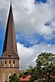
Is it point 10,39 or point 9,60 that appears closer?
point 9,60

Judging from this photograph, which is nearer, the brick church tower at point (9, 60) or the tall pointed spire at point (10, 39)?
the brick church tower at point (9, 60)

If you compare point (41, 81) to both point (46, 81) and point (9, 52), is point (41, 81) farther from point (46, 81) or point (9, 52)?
point (9, 52)

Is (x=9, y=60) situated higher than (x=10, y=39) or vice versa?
(x=10, y=39)

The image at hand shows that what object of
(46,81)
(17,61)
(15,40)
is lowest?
(46,81)

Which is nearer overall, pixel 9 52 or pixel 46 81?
pixel 46 81

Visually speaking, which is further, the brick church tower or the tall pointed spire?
the tall pointed spire

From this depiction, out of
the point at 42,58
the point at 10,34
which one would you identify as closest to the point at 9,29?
the point at 10,34

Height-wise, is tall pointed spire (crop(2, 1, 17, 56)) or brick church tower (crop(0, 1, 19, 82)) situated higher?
tall pointed spire (crop(2, 1, 17, 56))

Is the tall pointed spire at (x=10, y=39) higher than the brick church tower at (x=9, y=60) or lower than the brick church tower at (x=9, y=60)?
higher

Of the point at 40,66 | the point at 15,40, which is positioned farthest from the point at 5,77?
the point at 40,66

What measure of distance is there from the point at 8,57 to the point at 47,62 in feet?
144

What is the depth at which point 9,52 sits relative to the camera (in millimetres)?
88688

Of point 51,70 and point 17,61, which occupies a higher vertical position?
point 17,61

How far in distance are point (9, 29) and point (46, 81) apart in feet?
158
